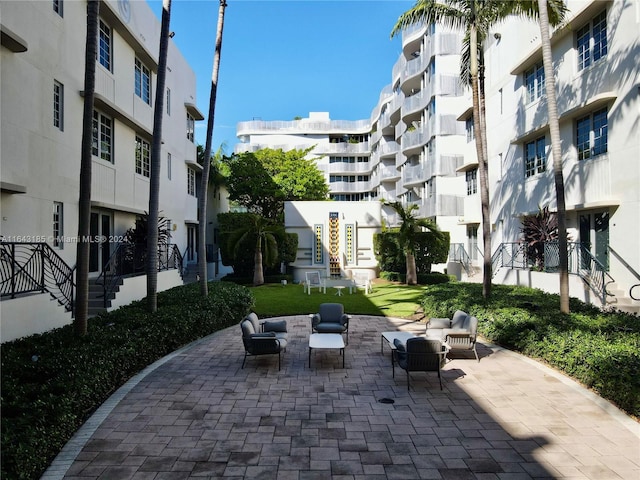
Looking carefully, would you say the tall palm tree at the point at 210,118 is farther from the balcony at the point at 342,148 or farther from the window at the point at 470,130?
the balcony at the point at 342,148

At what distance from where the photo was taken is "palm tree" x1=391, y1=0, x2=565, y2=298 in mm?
13391

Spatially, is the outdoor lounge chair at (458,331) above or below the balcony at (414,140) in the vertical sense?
below

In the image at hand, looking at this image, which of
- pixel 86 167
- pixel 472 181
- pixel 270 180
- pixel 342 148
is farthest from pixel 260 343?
pixel 342 148

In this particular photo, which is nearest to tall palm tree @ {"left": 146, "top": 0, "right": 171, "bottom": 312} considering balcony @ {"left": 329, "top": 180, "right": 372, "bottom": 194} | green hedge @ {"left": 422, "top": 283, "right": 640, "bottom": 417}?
green hedge @ {"left": 422, "top": 283, "right": 640, "bottom": 417}

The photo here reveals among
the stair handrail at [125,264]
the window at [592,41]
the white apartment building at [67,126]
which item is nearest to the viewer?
the white apartment building at [67,126]

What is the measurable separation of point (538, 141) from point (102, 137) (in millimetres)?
18151

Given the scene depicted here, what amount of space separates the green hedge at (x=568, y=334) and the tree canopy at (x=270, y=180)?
25801 mm

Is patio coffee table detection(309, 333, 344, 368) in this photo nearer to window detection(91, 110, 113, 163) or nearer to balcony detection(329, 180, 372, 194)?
window detection(91, 110, 113, 163)

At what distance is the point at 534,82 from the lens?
18.5 meters

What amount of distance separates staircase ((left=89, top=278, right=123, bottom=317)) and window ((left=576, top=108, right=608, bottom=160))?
16.7 meters

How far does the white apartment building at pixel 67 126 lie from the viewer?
9.66 meters

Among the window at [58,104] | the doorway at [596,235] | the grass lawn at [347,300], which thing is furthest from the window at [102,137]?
the doorway at [596,235]

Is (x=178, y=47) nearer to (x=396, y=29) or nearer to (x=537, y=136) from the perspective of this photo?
(x=396, y=29)

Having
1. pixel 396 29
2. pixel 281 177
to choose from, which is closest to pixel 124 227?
pixel 396 29
